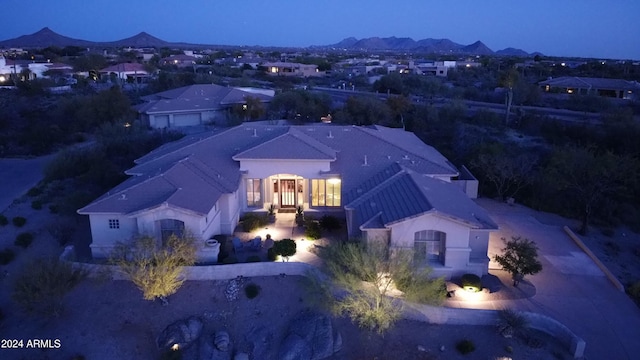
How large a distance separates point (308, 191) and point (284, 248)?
604 cm

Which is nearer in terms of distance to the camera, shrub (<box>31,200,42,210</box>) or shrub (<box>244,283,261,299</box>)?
shrub (<box>244,283,261,299</box>)

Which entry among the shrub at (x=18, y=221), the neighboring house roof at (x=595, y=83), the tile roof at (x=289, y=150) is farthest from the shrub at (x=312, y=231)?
the neighboring house roof at (x=595, y=83)

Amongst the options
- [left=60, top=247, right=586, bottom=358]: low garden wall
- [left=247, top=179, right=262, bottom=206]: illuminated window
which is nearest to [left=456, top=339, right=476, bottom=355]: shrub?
[left=60, top=247, right=586, bottom=358]: low garden wall

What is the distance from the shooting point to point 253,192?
2853 centimetres

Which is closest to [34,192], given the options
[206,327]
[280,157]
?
[280,157]

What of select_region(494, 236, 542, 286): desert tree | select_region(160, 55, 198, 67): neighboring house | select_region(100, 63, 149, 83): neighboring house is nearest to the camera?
select_region(494, 236, 542, 286): desert tree

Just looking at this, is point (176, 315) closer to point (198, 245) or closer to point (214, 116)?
point (198, 245)

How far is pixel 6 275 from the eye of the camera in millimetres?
23891

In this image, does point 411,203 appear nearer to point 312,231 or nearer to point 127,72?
point 312,231

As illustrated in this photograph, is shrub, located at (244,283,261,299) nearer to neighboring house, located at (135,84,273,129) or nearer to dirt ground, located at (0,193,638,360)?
dirt ground, located at (0,193,638,360)

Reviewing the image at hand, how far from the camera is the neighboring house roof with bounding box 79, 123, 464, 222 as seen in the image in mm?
23141

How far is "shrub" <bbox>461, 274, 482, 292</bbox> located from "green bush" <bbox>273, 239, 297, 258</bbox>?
27.0 feet

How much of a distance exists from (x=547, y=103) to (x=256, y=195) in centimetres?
4991

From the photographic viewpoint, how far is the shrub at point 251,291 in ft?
68.9
